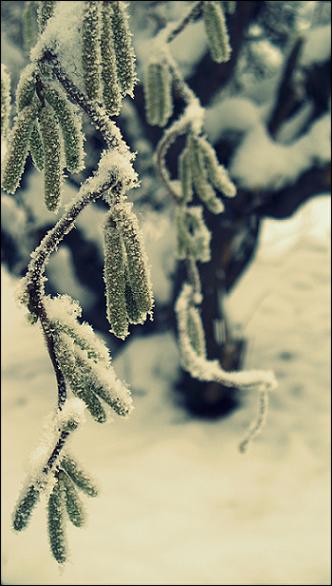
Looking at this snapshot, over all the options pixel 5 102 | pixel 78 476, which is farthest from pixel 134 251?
pixel 5 102

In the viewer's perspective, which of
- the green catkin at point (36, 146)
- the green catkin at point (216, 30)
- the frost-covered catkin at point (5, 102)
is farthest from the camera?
the green catkin at point (216, 30)

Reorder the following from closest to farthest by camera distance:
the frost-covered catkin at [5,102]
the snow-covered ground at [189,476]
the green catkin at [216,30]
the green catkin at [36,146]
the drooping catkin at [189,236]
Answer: the green catkin at [36,146] < the frost-covered catkin at [5,102] < the green catkin at [216,30] < the drooping catkin at [189,236] < the snow-covered ground at [189,476]

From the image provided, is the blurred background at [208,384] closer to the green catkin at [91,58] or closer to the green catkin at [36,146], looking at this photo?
the green catkin at [36,146]

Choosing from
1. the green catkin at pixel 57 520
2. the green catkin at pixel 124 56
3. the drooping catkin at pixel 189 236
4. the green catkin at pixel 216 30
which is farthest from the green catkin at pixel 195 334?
the green catkin at pixel 124 56

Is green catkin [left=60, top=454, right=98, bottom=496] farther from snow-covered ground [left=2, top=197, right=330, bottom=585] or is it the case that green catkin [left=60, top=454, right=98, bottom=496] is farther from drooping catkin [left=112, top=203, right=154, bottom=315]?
snow-covered ground [left=2, top=197, right=330, bottom=585]

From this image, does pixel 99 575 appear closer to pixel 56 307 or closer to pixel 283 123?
pixel 56 307

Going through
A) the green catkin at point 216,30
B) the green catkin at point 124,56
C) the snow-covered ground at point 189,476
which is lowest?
the snow-covered ground at point 189,476

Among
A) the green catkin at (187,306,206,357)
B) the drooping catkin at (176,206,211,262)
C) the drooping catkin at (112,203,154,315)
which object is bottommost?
the green catkin at (187,306,206,357)

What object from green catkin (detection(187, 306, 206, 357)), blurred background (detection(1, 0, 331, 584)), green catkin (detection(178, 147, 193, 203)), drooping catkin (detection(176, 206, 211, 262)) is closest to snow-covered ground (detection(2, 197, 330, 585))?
blurred background (detection(1, 0, 331, 584))
